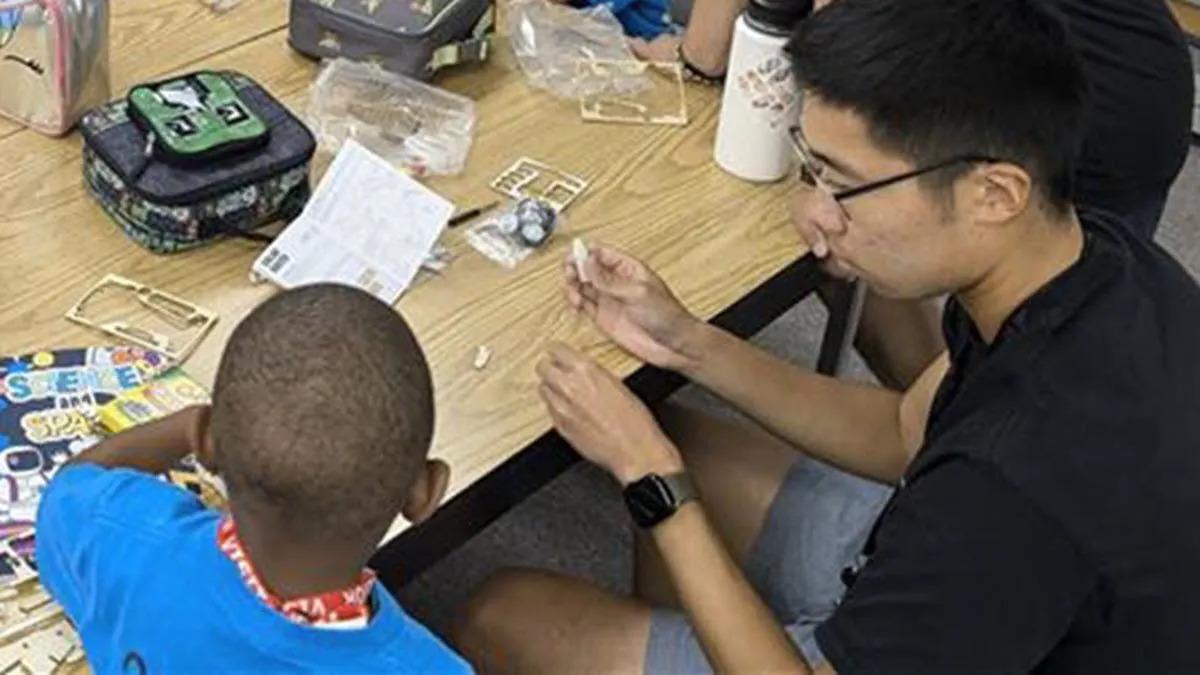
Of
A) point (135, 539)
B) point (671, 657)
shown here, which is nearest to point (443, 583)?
point (671, 657)

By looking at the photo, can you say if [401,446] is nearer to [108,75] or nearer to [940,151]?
[940,151]

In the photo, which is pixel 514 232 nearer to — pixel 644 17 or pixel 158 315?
pixel 158 315

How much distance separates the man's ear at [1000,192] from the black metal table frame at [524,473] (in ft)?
1.31

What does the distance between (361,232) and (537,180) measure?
0.25 m

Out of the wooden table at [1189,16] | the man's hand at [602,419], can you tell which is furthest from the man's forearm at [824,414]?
the wooden table at [1189,16]

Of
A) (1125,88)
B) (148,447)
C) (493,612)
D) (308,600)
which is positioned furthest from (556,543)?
(308,600)

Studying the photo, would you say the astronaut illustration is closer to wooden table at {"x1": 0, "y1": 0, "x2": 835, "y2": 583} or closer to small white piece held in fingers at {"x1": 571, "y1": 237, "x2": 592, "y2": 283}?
wooden table at {"x1": 0, "y1": 0, "x2": 835, "y2": 583}

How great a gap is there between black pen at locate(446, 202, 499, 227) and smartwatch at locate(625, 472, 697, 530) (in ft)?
1.22

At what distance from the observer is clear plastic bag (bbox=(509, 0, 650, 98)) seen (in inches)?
77.4

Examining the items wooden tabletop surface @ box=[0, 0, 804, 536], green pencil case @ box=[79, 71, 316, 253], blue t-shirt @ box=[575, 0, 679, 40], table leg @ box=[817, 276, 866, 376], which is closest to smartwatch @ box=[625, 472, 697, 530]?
wooden tabletop surface @ box=[0, 0, 804, 536]

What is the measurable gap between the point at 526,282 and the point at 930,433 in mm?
463

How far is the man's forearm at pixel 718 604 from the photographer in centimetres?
142

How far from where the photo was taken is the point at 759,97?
180 cm

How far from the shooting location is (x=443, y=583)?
7.35ft
